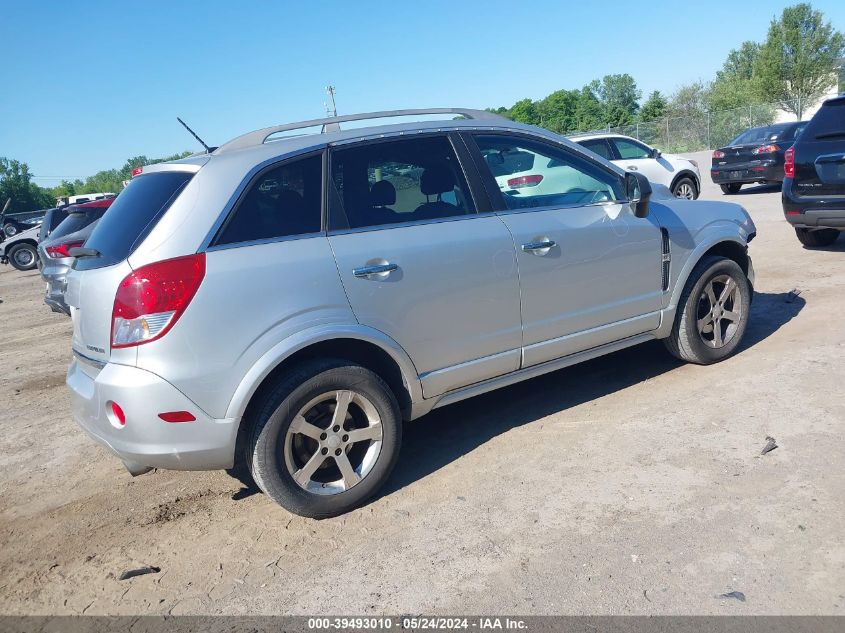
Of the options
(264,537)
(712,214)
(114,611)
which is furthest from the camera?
(712,214)

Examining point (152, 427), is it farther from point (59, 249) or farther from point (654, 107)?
point (654, 107)

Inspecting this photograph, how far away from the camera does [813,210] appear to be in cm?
790

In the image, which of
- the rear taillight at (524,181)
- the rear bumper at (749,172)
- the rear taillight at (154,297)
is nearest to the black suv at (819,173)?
the rear taillight at (524,181)

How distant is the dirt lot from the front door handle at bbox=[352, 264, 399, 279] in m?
1.19

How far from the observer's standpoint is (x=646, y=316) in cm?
474

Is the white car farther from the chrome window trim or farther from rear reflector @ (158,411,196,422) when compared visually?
rear reflector @ (158,411,196,422)

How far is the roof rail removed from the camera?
3.86 metres

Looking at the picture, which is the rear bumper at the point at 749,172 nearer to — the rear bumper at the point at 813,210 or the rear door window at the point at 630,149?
the rear door window at the point at 630,149

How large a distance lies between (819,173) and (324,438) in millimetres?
6840

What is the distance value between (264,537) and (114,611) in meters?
0.73

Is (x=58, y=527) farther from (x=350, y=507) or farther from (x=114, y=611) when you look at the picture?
(x=350, y=507)

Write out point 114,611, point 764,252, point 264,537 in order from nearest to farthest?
point 114,611 < point 264,537 < point 764,252

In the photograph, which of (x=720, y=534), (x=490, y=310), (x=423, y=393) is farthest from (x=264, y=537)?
(x=720, y=534)

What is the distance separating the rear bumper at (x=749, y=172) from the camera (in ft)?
50.0
